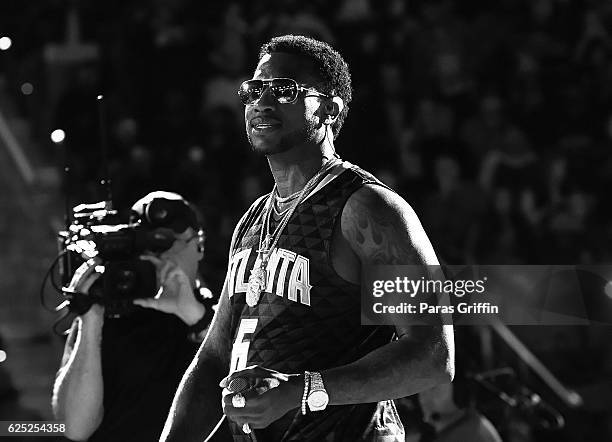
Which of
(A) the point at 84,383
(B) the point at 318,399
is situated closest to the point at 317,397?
(B) the point at 318,399

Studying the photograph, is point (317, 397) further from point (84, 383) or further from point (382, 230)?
point (84, 383)

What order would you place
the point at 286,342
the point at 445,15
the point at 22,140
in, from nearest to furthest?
the point at 286,342, the point at 22,140, the point at 445,15

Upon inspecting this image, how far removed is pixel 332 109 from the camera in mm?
3812

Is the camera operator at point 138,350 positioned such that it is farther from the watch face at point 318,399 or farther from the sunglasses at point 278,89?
the watch face at point 318,399

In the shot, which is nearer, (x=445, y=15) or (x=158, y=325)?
(x=158, y=325)

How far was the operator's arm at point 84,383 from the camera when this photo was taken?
4641 mm

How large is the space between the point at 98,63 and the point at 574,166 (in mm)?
4003

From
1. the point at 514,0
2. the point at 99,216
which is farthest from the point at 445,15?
the point at 99,216

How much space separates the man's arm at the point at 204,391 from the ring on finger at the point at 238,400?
0.69 metres

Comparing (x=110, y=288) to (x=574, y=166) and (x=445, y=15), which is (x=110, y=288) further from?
(x=445, y=15)

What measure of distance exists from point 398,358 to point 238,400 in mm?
425

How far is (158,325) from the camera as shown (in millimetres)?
4918

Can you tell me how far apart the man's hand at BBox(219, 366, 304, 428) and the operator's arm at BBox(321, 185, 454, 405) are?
0.09 m

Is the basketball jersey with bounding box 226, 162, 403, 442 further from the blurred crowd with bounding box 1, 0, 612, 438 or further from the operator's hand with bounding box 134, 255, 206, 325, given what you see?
the blurred crowd with bounding box 1, 0, 612, 438
